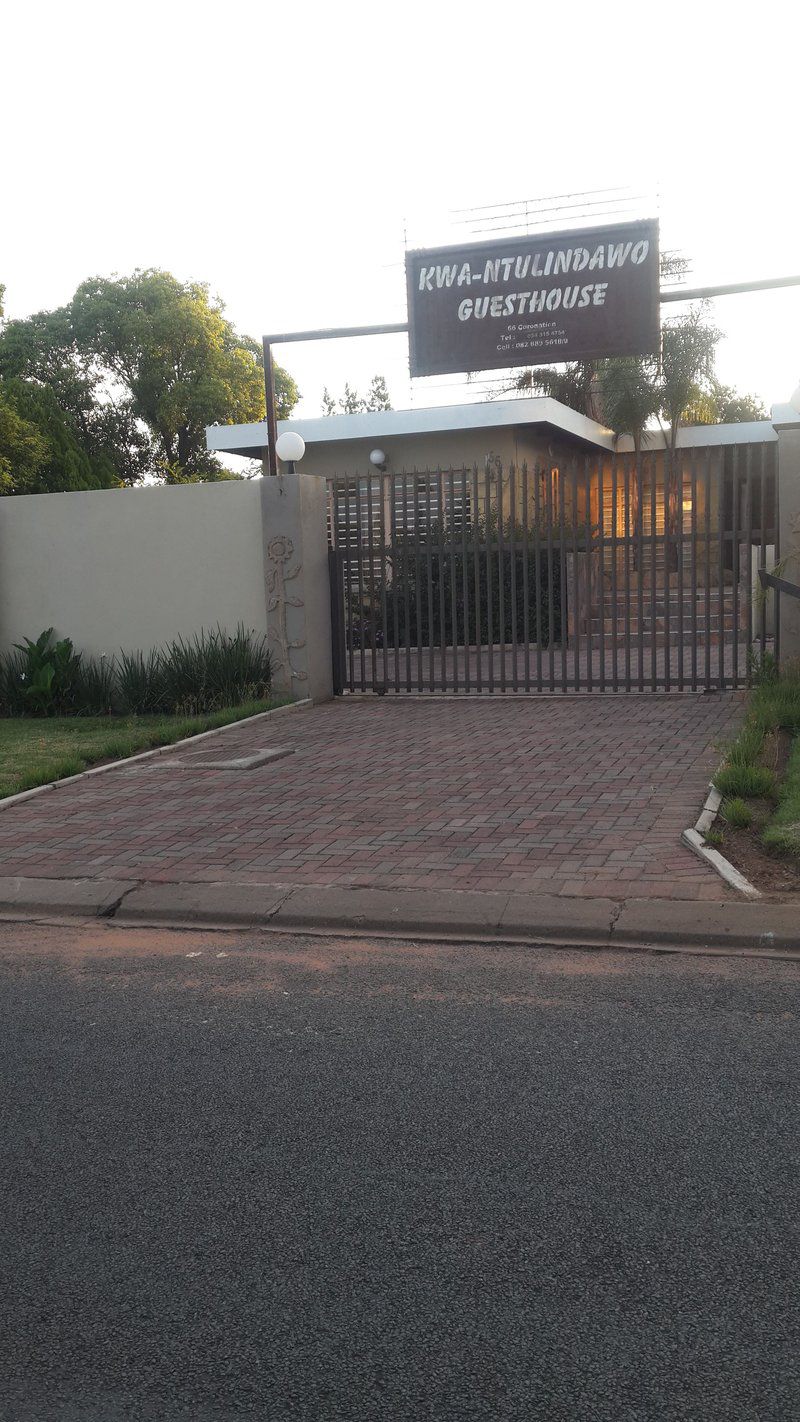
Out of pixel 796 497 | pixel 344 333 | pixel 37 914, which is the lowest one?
pixel 37 914

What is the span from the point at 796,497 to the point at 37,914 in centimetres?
893

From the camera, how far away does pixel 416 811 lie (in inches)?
311

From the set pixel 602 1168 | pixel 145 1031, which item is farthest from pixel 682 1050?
pixel 145 1031

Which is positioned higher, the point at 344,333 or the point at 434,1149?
the point at 344,333

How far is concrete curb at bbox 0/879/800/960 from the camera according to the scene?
5.33 m

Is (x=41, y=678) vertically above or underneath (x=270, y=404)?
underneath

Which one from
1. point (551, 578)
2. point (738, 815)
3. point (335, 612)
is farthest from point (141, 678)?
point (738, 815)

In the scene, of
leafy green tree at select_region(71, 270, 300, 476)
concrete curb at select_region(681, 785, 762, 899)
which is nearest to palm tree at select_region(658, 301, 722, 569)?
leafy green tree at select_region(71, 270, 300, 476)

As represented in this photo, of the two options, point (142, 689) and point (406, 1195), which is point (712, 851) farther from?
point (142, 689)

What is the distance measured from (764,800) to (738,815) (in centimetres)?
65

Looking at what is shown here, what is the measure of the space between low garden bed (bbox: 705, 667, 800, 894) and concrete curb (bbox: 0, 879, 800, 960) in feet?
2.02

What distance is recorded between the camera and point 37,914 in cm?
627

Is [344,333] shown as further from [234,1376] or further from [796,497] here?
[234,1376]

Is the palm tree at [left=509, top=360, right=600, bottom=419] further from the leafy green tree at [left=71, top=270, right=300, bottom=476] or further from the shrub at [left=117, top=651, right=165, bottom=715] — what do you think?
the shrub at [left=117, top=651, right=165, bottom=715]
